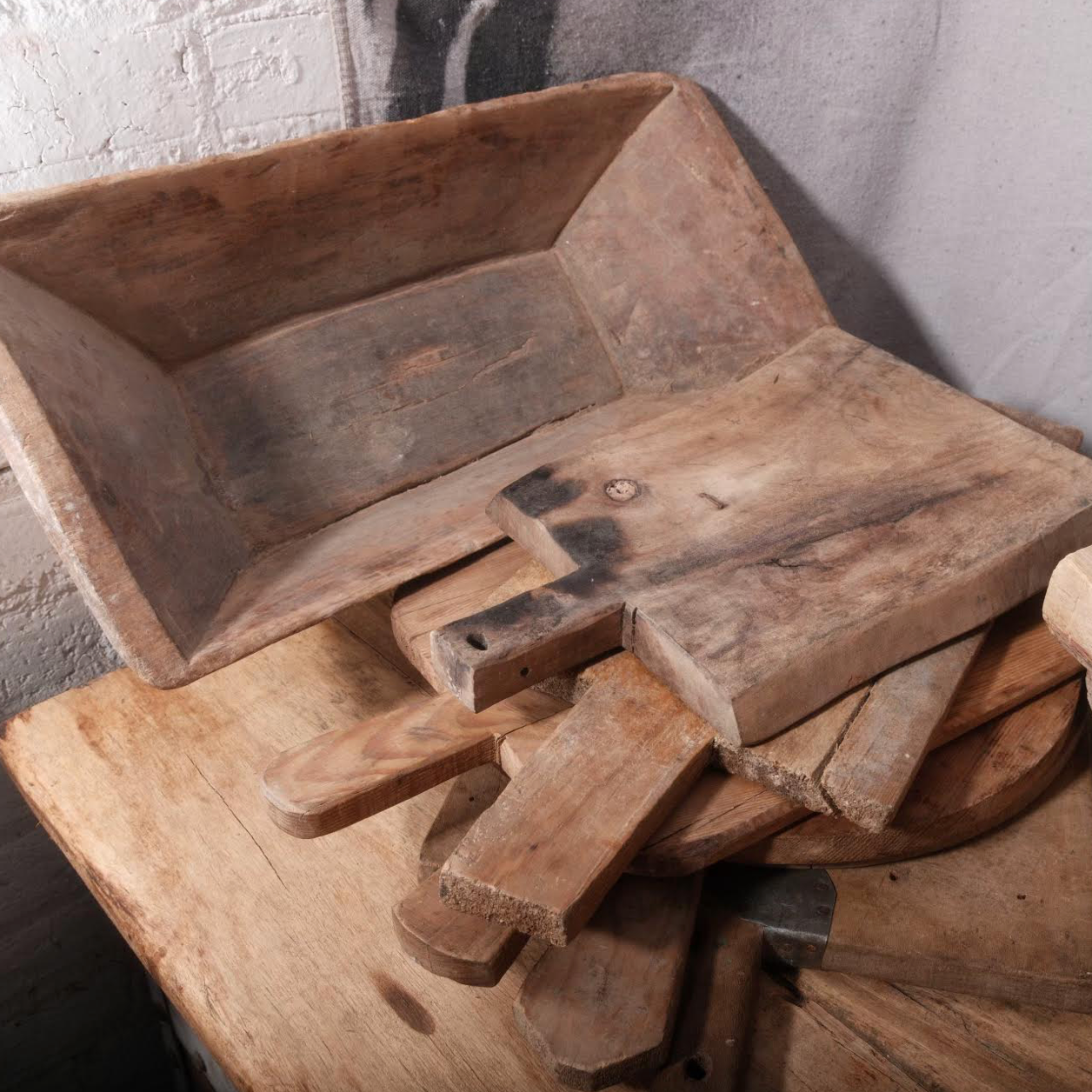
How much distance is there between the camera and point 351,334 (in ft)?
4.46

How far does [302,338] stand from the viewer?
4.36ft

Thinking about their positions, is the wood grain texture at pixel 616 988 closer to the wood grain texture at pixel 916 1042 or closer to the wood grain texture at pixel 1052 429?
the wood grain texture at pixel 916 1042

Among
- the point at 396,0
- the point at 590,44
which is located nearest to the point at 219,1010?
the point at 396,0

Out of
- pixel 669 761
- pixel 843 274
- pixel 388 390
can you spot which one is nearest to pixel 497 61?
pixel 388 390

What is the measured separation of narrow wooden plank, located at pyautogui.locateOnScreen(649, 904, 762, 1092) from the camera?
2.93 feet

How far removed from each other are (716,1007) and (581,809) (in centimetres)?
25

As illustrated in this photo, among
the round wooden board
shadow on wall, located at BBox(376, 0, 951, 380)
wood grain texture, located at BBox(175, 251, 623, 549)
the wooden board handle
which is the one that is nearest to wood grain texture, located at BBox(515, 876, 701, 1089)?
the round wooden board

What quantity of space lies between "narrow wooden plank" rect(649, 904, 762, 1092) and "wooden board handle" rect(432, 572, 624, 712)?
11.4 inches

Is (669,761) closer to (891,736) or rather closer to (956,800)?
(891,736)

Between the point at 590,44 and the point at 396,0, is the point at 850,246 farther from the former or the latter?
the point at 396,0

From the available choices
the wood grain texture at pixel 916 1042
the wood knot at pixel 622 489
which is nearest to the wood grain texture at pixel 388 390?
the wood knot at pixel 622 489

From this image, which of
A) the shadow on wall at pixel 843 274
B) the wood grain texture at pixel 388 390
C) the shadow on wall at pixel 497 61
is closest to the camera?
the wood grain texture at pixel 388 390

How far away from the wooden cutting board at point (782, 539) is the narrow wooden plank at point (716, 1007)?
0.23 meters

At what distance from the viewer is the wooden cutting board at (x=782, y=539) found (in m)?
0.91
